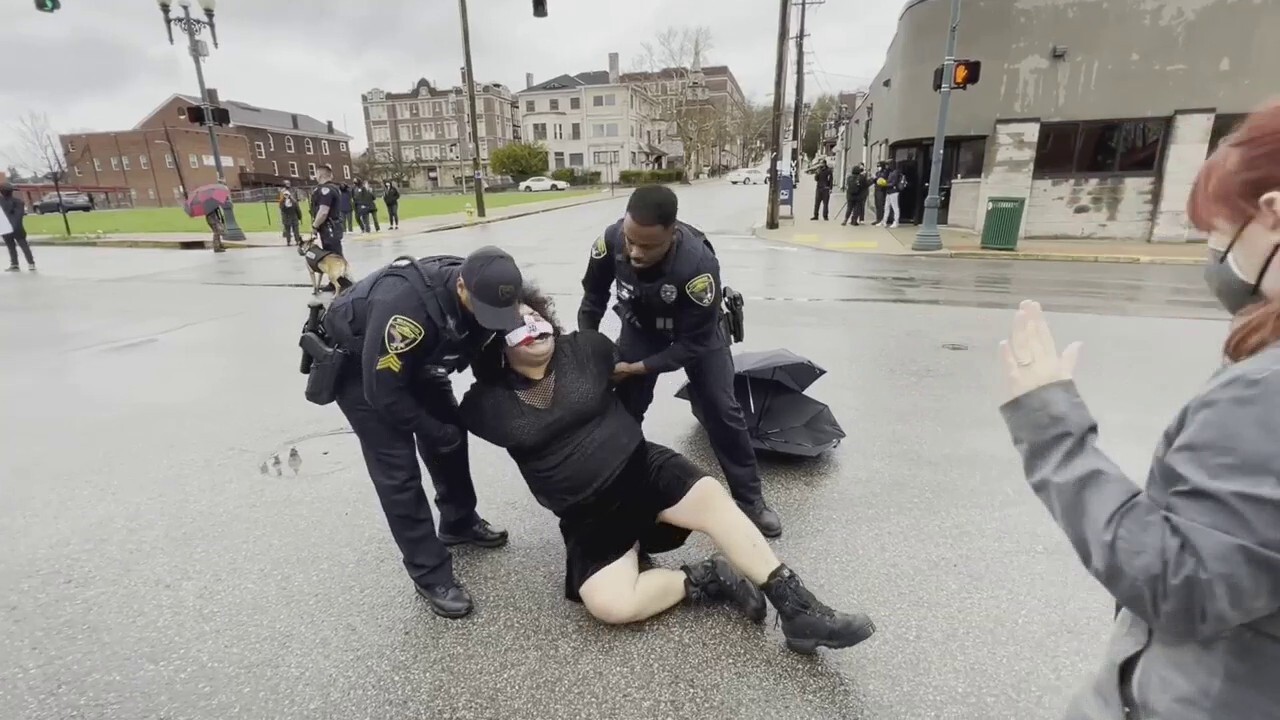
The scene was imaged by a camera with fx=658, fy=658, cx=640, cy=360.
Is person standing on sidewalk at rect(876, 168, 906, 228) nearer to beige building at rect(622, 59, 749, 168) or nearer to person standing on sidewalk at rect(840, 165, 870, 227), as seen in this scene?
person standing on sidewalk at rect(840, 165, 870, 227)

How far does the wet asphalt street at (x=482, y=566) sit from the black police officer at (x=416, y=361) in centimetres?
32

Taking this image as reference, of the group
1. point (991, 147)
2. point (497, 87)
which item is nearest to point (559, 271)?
point (991, 147)

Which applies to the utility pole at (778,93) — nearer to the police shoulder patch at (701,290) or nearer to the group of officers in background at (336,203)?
the group of officers in background at (336,203)

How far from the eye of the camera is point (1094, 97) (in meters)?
14.4

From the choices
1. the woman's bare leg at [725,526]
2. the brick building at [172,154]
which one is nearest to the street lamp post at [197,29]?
the woman's bare leg at [725,526]

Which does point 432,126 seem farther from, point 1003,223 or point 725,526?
point 725,526

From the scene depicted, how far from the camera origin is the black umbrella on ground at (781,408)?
396cm

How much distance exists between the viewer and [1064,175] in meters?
15.1

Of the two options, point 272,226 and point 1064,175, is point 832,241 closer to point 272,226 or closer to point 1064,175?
point 1064,175

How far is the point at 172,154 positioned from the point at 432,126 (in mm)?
32463

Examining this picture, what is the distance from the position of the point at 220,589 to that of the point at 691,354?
2384 mm

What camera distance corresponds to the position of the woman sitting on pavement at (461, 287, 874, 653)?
2496 millimetres

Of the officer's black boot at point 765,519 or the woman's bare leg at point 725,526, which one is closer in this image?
the woman's bare leg at point 725,526

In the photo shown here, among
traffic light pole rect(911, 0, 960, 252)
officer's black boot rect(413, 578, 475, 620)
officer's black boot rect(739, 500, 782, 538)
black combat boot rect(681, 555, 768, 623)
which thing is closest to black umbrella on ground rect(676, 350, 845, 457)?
officer's black boot rect(739, 500, 782, 538)
